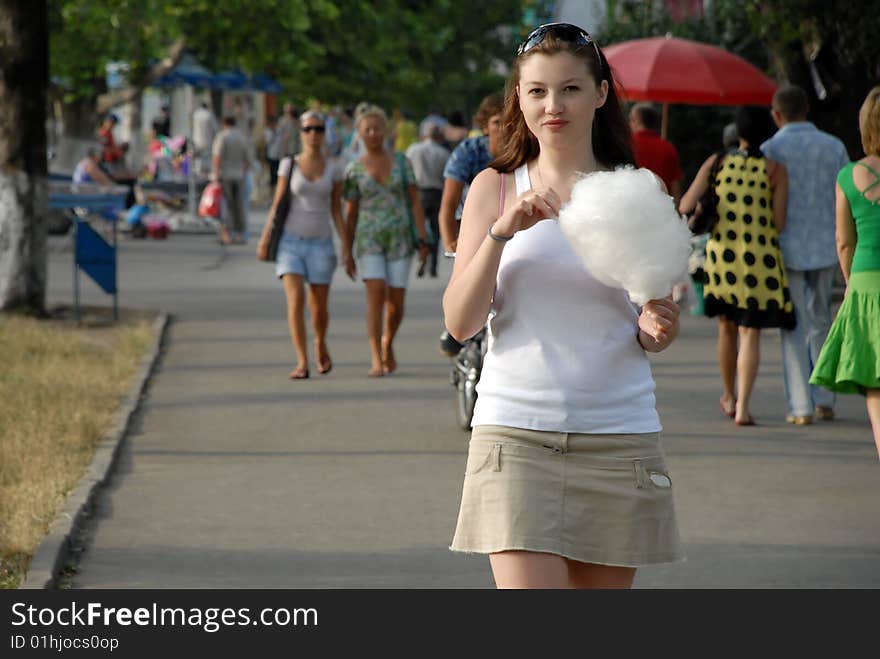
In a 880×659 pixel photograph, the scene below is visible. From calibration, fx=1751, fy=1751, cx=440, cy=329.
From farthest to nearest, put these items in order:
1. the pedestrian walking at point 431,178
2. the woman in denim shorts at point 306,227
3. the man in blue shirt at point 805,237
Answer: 1. the pedestrian walking at point 431,178
2. the woman in denim shorts at point 306,227
3. the man in blue shirt at point 805,237

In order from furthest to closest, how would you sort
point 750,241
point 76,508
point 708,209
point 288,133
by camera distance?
point 288,133 < point 708,209 < point 750,241 < point 76,508

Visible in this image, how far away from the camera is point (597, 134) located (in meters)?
4.10

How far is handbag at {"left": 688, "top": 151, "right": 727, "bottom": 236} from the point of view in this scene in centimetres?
1014

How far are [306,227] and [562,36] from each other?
844 cm

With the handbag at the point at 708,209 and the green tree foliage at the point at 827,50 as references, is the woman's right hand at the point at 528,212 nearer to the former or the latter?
the handbag at the point at 708,209

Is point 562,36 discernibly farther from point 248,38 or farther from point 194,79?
point 194,79

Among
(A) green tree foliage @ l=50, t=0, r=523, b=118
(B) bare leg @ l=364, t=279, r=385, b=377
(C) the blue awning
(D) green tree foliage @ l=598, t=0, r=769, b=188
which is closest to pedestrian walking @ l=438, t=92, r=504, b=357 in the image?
(B) bare leg @ l=364, t=279, r=385, b=377

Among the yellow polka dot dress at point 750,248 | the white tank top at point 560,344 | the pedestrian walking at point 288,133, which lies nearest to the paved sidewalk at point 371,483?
the yellow polka dot dress at point 750,248

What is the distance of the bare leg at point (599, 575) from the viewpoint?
12.8 feet

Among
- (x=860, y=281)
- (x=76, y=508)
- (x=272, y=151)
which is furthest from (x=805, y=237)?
(x=272, y=151)

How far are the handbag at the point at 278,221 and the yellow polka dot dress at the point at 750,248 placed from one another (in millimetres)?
3368

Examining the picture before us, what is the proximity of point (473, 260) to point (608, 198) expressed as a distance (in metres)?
0.33
